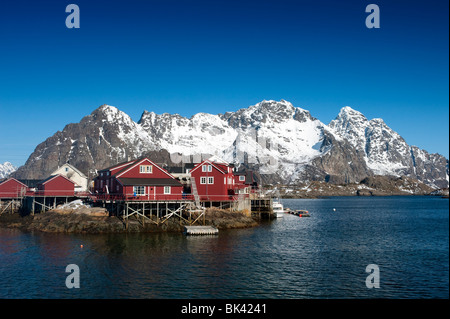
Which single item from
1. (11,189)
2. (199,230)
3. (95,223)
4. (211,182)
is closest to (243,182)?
(211,182)

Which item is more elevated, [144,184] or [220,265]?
[144,184]

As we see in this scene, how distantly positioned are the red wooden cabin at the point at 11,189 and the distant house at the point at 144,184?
26799mm

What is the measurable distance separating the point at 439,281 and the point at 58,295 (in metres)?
30.7

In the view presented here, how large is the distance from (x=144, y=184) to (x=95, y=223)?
931 centimetres

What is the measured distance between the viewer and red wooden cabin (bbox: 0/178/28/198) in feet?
265

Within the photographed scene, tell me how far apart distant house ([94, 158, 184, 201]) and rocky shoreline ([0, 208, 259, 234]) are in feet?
13.3

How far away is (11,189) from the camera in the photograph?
82125 mm

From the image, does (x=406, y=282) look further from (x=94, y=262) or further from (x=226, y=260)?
(x=94, y=262)

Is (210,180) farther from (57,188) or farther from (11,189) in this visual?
(11,189)

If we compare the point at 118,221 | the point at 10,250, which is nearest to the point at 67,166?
the point at 118,221

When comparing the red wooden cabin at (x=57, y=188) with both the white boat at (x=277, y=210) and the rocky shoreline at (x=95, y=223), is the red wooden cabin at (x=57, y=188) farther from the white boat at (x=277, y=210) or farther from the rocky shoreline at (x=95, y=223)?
the white boat at (x=277, y=210)

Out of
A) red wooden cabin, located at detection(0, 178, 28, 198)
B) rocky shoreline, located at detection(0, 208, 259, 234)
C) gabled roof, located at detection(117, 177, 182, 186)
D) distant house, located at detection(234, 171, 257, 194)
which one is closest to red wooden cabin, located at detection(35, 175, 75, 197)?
rocky shoreline, located at detection(0, 208, 259, 234)

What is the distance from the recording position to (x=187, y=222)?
60875 millimetres
